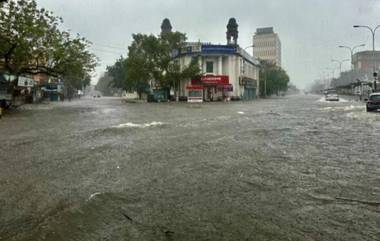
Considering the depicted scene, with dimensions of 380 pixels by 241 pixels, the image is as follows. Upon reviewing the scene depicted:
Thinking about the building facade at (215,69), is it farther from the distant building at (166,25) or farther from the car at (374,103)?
the car at (374,103)

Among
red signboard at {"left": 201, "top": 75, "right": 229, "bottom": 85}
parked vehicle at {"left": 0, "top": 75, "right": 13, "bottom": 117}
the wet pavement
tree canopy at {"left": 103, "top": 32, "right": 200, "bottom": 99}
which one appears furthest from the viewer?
red signboard at {"left": 201, "top": 75, "right": 229, "bottom": 85}

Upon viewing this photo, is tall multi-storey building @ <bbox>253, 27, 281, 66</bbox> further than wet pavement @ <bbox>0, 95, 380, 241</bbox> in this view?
Yes

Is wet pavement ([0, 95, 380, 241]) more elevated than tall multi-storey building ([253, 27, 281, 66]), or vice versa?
tall multi-storey building ([253, 27, 281, 66])

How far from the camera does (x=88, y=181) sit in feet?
27.2

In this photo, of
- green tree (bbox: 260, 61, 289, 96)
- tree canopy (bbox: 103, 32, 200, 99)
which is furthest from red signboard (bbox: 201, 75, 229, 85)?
green tree (bbox: 260, 61, 289, 96)

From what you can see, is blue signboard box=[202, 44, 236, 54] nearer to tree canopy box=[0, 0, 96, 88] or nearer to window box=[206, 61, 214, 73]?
window box=[206, 61, 214, 73]

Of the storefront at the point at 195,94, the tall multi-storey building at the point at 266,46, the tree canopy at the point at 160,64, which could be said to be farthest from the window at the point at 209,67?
the tall multi-storey building at the point at 266,46

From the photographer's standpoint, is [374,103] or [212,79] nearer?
[374,103]

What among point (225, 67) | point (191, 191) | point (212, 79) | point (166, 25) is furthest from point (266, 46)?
point (191, 191)

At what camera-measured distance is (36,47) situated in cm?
3844

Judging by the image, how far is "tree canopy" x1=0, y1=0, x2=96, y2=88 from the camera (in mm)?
34719

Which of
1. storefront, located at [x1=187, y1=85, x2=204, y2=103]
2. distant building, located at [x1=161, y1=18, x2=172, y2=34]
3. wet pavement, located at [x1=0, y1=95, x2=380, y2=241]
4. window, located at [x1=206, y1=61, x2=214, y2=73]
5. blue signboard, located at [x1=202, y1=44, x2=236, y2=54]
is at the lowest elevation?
wet pavement, located at [x1=0, y1=95, x2=380, y2=241]

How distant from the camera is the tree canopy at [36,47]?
34719 mm

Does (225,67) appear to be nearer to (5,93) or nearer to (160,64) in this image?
(160,64)
